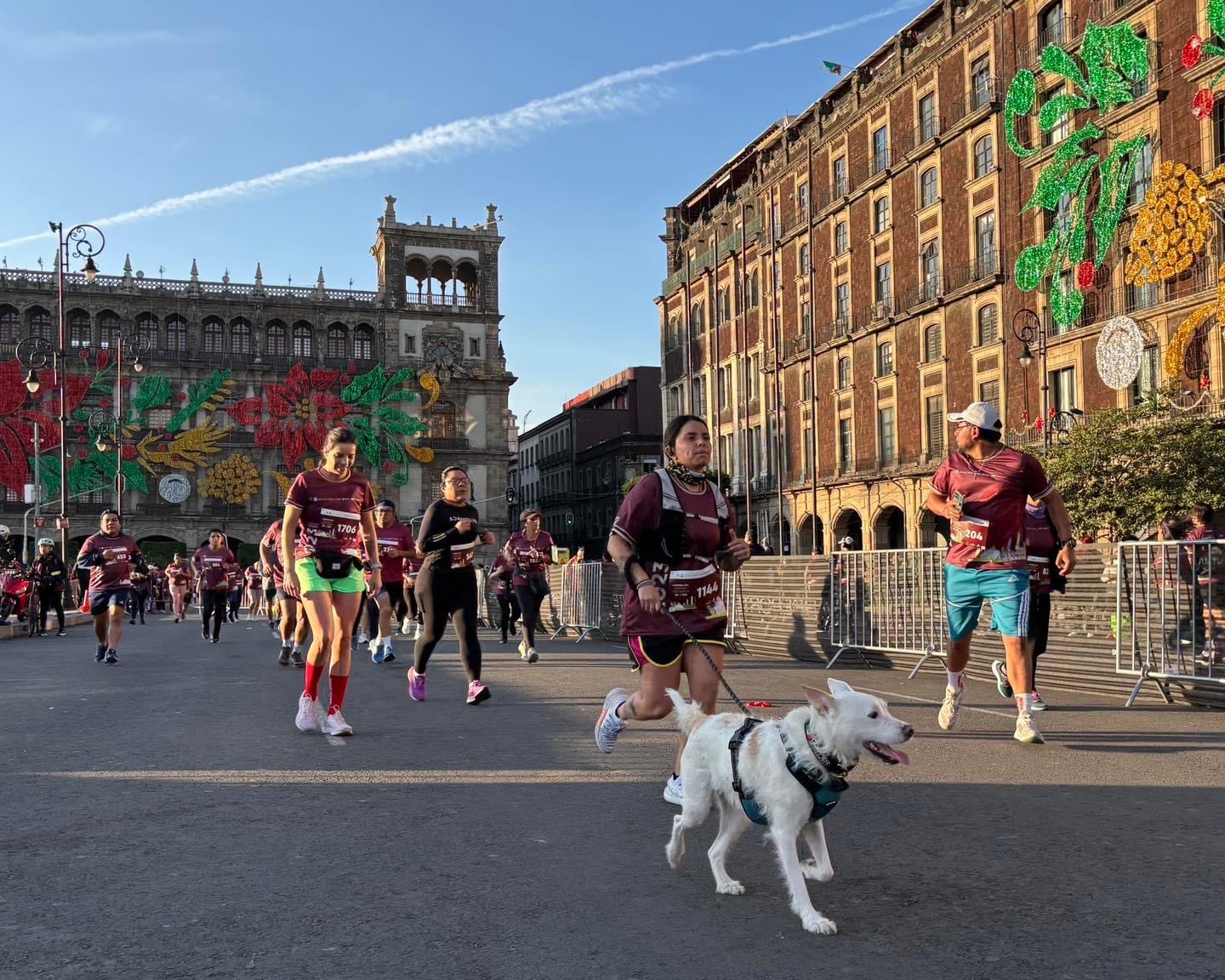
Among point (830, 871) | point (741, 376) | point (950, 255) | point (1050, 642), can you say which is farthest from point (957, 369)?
point (830, 871)

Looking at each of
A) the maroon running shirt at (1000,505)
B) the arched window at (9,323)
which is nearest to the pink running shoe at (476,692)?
the maroon running shirt at (1000,505)

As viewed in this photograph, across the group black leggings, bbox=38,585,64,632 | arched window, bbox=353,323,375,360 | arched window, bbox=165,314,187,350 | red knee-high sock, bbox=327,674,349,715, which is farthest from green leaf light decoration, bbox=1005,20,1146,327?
arched window, bbox=165,314,187,350

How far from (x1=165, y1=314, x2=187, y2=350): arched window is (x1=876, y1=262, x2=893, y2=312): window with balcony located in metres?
44.6

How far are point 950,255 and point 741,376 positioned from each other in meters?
15.9

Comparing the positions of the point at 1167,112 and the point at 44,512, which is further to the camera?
the point at 44,512

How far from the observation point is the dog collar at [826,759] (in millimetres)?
3893

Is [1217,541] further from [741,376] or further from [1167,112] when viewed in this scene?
[741,376]

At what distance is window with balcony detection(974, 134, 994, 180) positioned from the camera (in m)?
39.7

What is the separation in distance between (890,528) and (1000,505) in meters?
38.9

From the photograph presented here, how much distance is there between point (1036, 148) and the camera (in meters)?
37.1

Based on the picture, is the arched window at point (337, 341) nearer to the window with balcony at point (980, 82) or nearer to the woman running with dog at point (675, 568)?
the window with balcony at point (980, 82)

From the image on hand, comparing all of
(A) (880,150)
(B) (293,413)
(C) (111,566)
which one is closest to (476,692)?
(C) (111,566)

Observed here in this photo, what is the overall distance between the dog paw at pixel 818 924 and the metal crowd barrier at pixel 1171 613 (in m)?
6.49

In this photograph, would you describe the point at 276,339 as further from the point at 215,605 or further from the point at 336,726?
the point at 336,726
